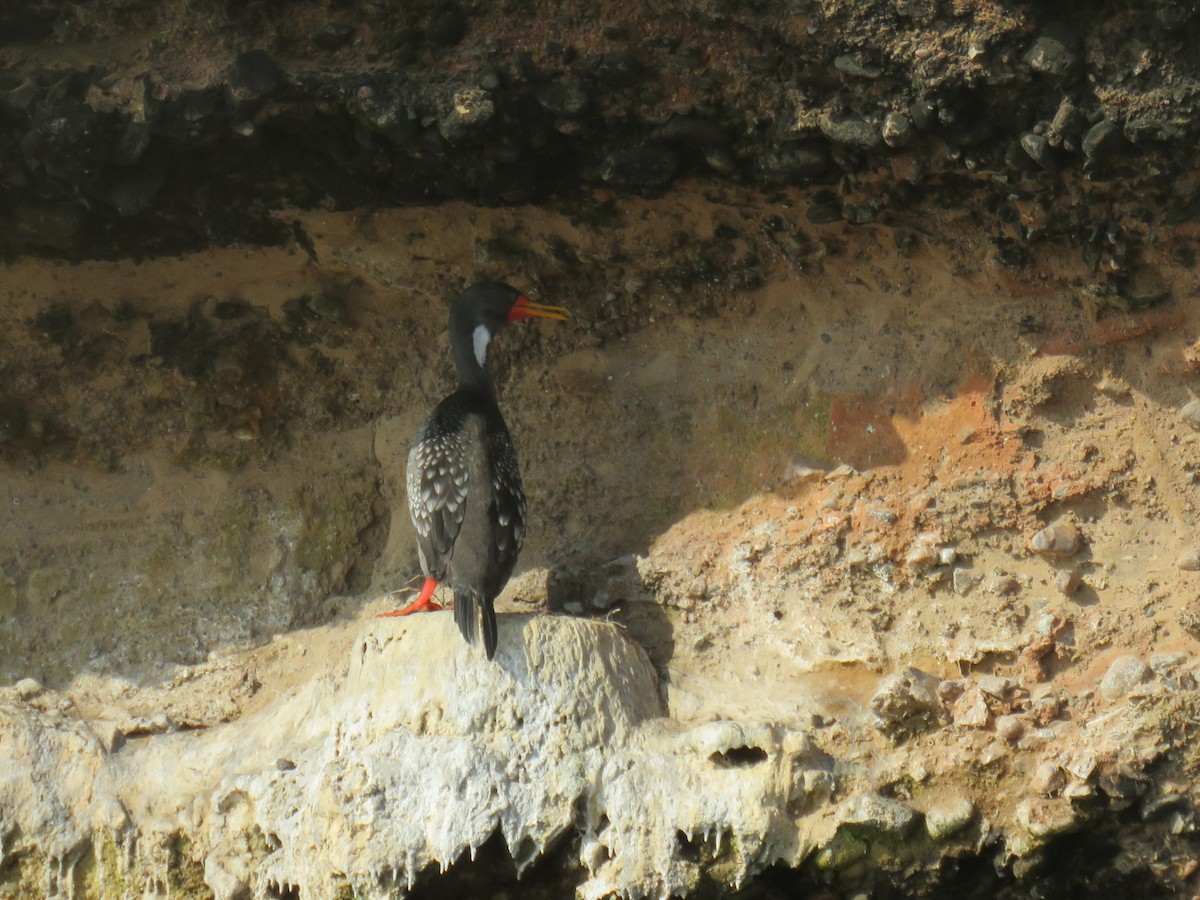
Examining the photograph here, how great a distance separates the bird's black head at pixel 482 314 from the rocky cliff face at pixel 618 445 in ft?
0.71

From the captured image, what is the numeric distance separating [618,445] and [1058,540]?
1.89 m

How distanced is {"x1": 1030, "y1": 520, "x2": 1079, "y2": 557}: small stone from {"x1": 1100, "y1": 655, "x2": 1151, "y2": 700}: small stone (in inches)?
20.2

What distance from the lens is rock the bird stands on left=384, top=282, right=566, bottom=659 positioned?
531 centimetres

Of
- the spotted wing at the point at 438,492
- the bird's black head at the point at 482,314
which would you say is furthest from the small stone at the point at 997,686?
the bird's black head at the point at 482,314

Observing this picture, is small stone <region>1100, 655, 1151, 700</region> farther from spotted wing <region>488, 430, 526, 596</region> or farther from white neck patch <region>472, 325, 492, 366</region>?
white neck patch <region>472, 325, 492, 366</region>

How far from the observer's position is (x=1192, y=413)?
17.2 ft

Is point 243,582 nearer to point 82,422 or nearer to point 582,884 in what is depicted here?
point 82,422

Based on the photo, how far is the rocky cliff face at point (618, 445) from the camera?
475cm

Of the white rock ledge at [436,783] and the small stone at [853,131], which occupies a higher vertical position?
the small stone at [853,131]

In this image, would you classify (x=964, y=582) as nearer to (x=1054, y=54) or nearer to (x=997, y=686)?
(x=997, y=686)

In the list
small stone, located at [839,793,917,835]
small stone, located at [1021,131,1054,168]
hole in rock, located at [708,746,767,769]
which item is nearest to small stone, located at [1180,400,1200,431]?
small stone, located at [1021,131,1054,168]

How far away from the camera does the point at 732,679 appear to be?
5387mm

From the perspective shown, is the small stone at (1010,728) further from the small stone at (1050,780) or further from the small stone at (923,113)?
the small stone at (923,113)

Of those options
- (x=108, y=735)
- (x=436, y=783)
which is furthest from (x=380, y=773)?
(x=108, y=735)
